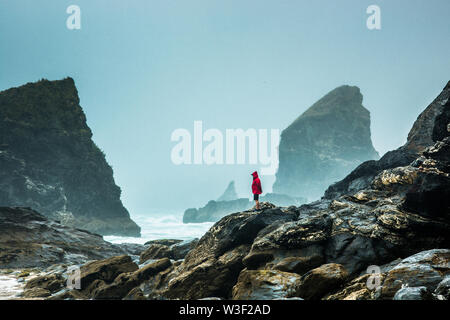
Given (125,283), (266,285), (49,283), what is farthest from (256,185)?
(49,283)

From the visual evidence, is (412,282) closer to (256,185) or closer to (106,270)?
(256,185)

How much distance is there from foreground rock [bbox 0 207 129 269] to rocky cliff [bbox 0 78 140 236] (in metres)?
48.2

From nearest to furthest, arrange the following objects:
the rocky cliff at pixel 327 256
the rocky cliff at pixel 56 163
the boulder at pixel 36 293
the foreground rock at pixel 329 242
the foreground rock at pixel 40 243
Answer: the rocky cliff at pixel 327 256 → the foreground rock at pixel 329 242 → the boulder at pixel 36 293 → the foreground rock at pixel 40 243 → the rocky cliff at pixel 56 163

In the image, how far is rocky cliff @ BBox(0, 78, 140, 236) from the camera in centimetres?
7256

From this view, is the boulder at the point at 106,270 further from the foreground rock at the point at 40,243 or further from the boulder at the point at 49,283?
the foreground rock at the point at 40,243

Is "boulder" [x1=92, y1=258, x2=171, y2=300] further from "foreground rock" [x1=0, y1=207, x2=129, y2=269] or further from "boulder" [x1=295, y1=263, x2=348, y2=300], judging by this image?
"foreground rock" [x1=0, y1=207, x2=129, y2=269]

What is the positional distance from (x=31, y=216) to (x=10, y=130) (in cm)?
5901

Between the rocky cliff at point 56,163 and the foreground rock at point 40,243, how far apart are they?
A: 4816 cm

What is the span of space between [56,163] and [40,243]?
2569 inches

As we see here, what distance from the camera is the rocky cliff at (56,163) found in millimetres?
72562

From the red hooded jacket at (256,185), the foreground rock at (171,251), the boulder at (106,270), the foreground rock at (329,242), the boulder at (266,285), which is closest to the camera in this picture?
the boulder at (266,285)

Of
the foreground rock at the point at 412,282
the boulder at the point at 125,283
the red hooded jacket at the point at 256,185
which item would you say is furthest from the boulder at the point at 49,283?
the foreground rock at the point at 412,282

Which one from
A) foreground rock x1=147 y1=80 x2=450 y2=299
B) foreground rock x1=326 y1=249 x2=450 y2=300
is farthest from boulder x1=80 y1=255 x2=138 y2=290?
foreground rock x1=326 y1=249 x2=450 y2=300
